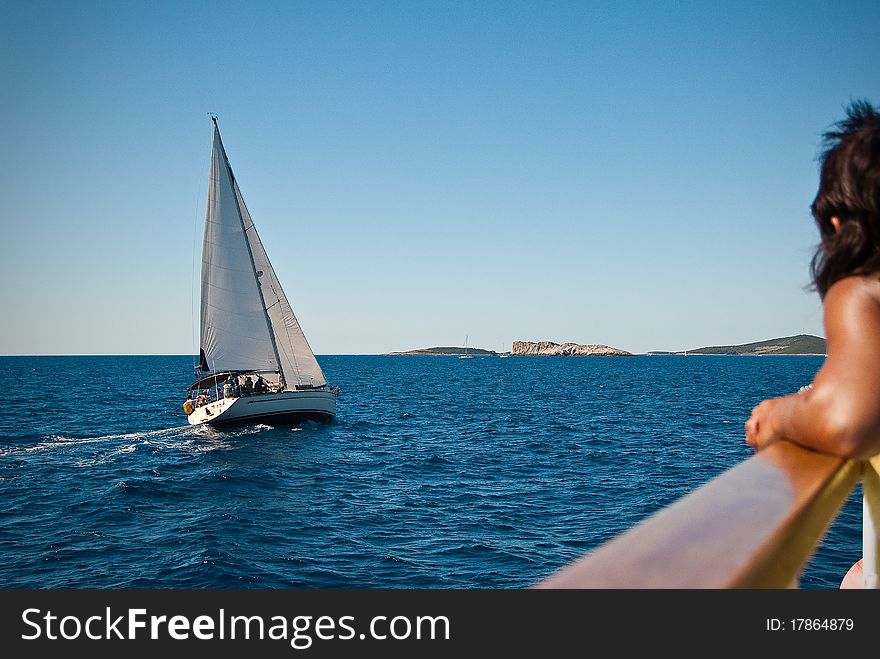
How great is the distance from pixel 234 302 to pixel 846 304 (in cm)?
3472

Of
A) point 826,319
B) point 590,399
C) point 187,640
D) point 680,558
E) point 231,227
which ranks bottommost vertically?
point 590,399

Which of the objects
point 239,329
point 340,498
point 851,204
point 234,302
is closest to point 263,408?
point 239,329

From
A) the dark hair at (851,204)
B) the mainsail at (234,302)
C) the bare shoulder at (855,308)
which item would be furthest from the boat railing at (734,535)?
the mainsail at (234,302)

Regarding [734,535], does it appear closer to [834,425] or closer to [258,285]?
[834,425]

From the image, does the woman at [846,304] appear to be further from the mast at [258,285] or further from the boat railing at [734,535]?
the mast at [258,285]

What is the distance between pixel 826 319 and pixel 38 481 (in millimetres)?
24652

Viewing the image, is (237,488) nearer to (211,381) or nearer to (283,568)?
(283,568)

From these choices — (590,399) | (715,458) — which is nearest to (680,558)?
(715,458)

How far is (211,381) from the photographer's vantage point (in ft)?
110

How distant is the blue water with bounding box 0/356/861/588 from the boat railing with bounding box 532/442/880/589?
35.4ft

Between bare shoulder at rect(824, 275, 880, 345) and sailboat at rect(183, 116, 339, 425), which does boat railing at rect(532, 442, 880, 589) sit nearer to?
bare shoulder at rect(824, 275, 880, 345)

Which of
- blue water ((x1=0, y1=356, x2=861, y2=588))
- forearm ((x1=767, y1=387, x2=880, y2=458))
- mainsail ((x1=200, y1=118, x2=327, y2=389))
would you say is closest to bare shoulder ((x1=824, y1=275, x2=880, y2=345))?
forearm ((x1=767, y1=387, x2=880, y2=458))

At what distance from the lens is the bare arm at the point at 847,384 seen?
131 centimetres

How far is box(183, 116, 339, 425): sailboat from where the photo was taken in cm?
3322
